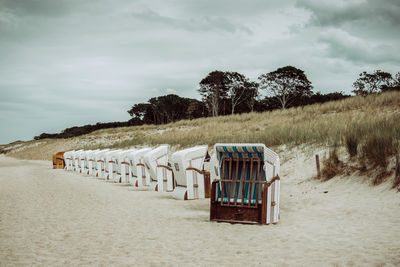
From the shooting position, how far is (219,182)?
8961 millimetres

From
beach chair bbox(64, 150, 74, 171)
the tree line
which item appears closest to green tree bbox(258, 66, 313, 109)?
the tree line

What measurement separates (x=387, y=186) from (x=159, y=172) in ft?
28.3

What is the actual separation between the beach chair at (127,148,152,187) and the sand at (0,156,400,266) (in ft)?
17.5

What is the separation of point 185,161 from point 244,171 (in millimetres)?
3946

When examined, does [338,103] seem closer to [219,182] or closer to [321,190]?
[321,190]

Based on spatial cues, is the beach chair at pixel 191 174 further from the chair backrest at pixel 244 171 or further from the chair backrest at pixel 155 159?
the chair backrest at pixel 244 171

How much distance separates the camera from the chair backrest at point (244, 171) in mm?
8633

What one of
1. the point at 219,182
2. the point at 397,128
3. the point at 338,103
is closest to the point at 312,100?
the point at 338,103

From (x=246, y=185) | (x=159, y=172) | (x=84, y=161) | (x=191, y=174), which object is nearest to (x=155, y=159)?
(x=159, y=172)

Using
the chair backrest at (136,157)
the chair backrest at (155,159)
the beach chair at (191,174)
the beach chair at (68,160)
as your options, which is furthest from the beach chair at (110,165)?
the beach chair at (68,160)

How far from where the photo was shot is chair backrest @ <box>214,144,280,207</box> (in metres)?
8.63

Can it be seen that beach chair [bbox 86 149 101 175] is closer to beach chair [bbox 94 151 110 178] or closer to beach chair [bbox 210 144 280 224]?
beach chair [bbox 94 151 110 178]

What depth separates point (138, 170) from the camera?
1784 centimetres

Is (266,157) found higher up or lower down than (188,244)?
higher up
